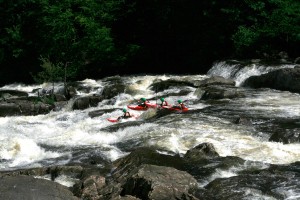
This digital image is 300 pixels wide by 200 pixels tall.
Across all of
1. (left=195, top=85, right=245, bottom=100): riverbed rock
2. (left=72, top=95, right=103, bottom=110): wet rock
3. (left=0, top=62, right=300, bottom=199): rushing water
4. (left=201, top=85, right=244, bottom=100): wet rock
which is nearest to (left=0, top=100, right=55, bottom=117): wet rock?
(left=0, top=62, right=300, bottom=199): rushing water

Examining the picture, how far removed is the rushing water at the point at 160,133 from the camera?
37.9ft

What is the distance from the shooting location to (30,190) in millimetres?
8031

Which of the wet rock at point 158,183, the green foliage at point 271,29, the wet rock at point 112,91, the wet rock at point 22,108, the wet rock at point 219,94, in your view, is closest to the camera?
the wet rock at point 158,183

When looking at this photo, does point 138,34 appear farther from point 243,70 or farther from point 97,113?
point 97,113

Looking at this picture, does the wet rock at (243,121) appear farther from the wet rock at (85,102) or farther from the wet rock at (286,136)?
the wet rock at (85,102)

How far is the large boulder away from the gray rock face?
45.6 ft

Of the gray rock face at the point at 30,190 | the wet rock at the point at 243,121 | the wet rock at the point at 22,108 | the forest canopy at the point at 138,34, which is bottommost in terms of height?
the wet rock at the point at 22,108

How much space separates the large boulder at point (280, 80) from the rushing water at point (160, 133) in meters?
0.50

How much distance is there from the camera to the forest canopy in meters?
27.9

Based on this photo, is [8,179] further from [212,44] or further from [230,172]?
[212,44]

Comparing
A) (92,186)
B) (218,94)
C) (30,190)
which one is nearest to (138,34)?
(218,94)

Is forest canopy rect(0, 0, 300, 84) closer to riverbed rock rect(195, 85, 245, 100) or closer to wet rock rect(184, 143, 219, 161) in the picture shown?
riverbed rock rect(195, 85, 245, 100)

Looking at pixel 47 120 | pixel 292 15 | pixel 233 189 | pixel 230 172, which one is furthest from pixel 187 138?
pixel 292 15

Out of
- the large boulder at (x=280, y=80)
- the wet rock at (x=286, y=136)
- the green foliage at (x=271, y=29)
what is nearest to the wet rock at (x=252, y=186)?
the wet rock at (x=286, y=136)
